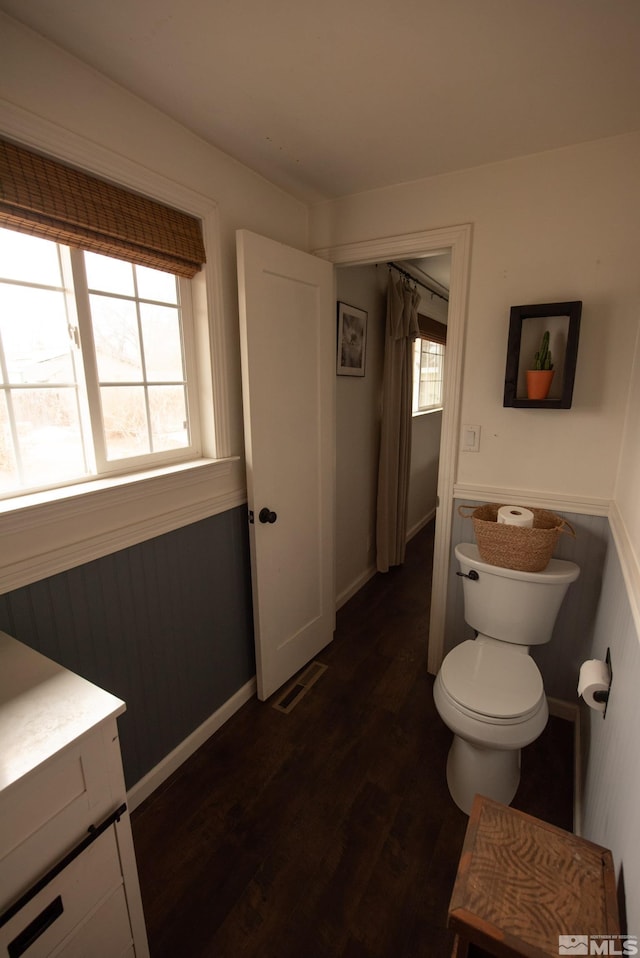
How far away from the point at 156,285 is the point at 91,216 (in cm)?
34

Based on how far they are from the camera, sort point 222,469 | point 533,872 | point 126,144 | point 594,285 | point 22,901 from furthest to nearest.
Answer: point 222,469, point 594,285, point 126,144, point 533,872, point 22,901

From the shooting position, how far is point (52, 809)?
31.0 inches


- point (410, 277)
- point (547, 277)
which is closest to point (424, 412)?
point (410, 277)

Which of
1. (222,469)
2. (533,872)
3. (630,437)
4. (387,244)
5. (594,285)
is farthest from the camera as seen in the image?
(387,244)

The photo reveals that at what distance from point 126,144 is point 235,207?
0.48m

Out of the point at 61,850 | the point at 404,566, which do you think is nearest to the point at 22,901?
the point at 61,850

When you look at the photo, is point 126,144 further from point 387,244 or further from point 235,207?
point 387,244

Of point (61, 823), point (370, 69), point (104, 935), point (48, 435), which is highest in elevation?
point (370, 69)

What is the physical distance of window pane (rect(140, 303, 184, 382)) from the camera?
1.53 metres

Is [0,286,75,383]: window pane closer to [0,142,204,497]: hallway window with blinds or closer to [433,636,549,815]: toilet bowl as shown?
[0,142,204,497]: hallway window with blinds

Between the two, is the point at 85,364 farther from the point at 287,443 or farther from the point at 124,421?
the point at 287,443

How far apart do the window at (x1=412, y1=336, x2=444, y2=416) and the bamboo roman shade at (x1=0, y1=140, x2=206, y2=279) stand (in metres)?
2.48

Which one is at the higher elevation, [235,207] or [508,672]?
[235,207]

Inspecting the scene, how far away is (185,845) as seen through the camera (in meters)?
1.41
